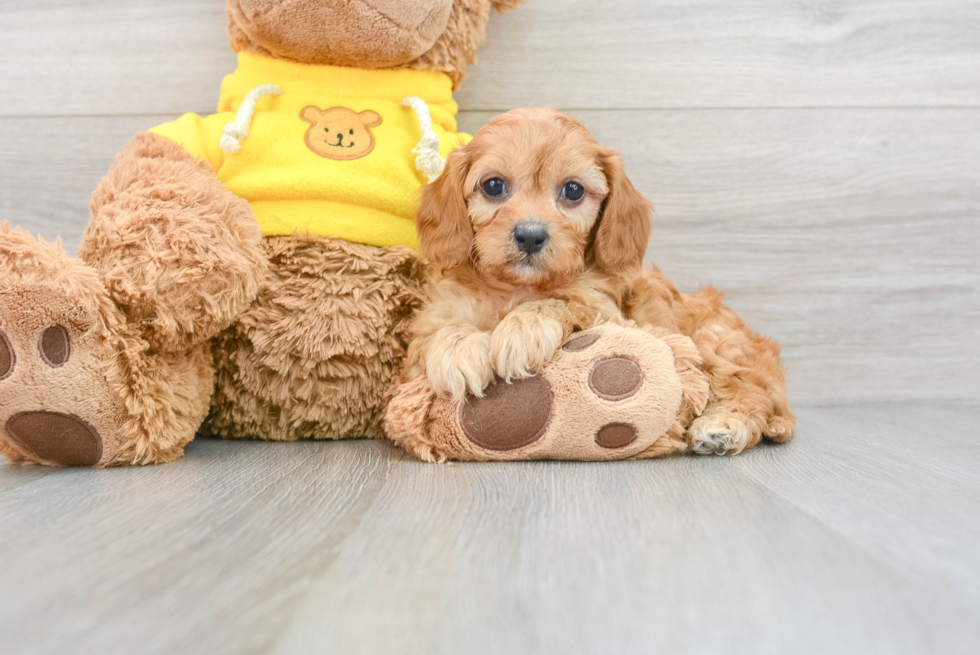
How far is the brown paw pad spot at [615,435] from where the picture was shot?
1276mm

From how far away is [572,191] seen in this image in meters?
1.42

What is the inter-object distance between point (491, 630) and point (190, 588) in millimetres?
335

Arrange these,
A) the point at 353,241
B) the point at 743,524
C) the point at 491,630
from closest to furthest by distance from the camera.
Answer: the point at 491,630 → the point at 743,524 → the point at 353,241

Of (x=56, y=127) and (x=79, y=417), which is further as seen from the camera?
(x=56, y=127)

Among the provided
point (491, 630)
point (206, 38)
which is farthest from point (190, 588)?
point (206, 38)

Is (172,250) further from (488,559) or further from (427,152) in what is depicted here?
(488,559)

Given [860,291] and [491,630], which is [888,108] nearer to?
[860,291]

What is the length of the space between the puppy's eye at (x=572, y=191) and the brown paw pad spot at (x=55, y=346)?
3.17 feet

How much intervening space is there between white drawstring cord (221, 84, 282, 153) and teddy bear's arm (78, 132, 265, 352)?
5.0 inches

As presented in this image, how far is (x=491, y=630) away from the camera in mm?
671

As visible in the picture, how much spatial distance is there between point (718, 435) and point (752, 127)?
42.3 inches

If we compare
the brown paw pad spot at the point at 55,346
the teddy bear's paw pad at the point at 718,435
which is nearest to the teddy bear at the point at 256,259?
the brown paw pad spot at the point at 55,346

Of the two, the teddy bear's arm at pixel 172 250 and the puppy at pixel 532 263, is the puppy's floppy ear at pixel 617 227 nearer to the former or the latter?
the puppy at pixel 532 263

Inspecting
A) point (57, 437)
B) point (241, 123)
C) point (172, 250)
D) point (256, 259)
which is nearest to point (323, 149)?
point (241, 123)
